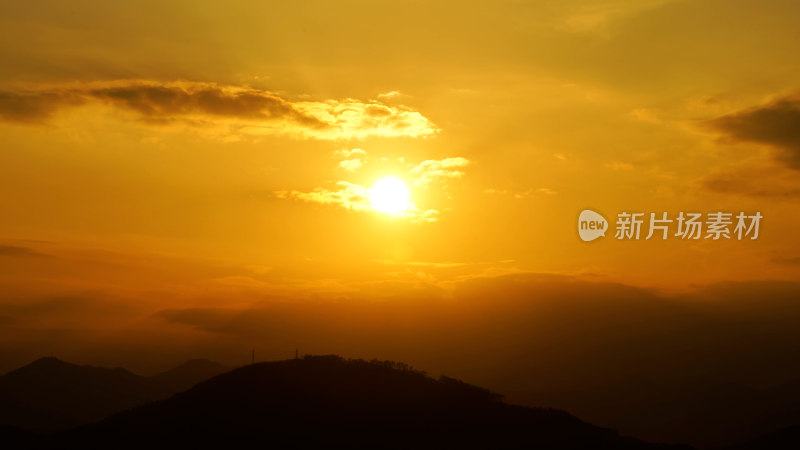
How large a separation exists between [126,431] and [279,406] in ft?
73.9

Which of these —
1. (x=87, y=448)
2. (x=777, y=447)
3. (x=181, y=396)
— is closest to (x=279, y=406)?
(x=181, y=396)

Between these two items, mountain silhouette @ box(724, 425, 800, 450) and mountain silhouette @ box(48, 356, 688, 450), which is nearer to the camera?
mountain silhouette @ box(48, 356, 688, 450)

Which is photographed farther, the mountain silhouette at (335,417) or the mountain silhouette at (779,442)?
the mountain silhouette at (779,442)

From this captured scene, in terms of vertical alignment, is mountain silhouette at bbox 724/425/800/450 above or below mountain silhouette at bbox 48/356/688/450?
below

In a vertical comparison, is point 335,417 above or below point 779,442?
above

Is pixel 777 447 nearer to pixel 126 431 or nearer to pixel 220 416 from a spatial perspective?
pixel 220 416

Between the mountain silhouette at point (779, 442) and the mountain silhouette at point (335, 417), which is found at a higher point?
the mountain silhouette at point (335, 417)

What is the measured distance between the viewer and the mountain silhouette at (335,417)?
4274 inches

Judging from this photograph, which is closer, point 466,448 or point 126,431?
point 466,448

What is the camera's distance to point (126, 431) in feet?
372

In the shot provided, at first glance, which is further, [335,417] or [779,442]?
[779,442]

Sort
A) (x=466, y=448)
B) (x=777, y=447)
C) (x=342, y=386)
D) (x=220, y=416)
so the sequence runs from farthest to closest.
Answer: (x=777, y=447), (x=342, y=386), (x=220, y=416), (x=466, y=448)

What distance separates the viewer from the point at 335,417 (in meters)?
114

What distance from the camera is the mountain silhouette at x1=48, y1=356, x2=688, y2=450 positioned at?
108562mm
